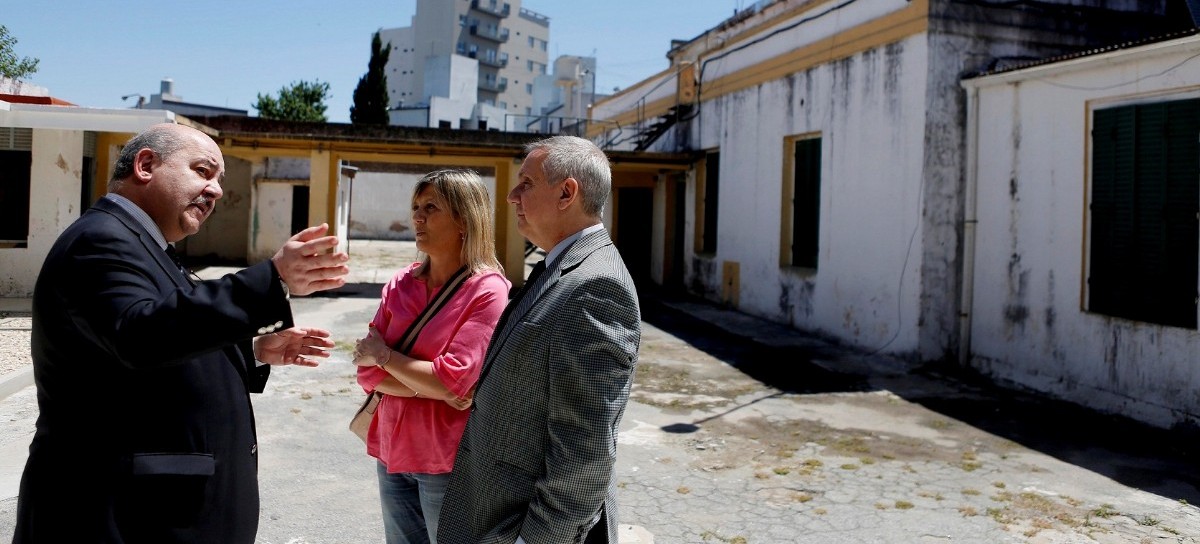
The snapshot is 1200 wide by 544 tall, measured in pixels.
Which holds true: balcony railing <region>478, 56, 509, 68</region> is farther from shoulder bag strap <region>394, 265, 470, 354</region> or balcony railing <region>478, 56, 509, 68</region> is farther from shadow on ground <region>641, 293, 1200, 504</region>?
shoulder bag strap <region>394, 265, 470, 354</region>

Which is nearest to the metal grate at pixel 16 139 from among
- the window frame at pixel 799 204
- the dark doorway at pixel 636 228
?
the dark doorway at pixel 636 228

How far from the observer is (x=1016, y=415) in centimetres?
737

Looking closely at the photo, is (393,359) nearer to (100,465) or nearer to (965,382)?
(100,465)

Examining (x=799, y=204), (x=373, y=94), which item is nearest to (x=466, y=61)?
(x=373, y=94)

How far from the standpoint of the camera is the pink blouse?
259 cm

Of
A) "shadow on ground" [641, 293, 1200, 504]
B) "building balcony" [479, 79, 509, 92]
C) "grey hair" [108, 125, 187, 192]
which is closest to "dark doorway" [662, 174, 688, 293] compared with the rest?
"shadow on ground" [641, 293, 1200, 504]

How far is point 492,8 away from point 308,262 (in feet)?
216

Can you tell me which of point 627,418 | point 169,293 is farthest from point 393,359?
point 627,418

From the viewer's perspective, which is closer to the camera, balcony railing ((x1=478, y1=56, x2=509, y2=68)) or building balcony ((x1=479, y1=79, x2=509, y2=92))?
balcony railing ((x1=478, y1=56, x2=509, y2=68))

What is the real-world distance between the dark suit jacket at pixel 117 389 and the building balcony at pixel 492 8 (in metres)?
63.9

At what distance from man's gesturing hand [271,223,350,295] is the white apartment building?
140 feet

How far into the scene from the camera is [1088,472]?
5715 mm

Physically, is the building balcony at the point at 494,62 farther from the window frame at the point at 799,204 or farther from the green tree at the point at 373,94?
the window frame at the point at 799,204

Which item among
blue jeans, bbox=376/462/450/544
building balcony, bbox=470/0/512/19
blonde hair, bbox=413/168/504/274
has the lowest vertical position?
blue jeans, bbox=376/462/450/544
